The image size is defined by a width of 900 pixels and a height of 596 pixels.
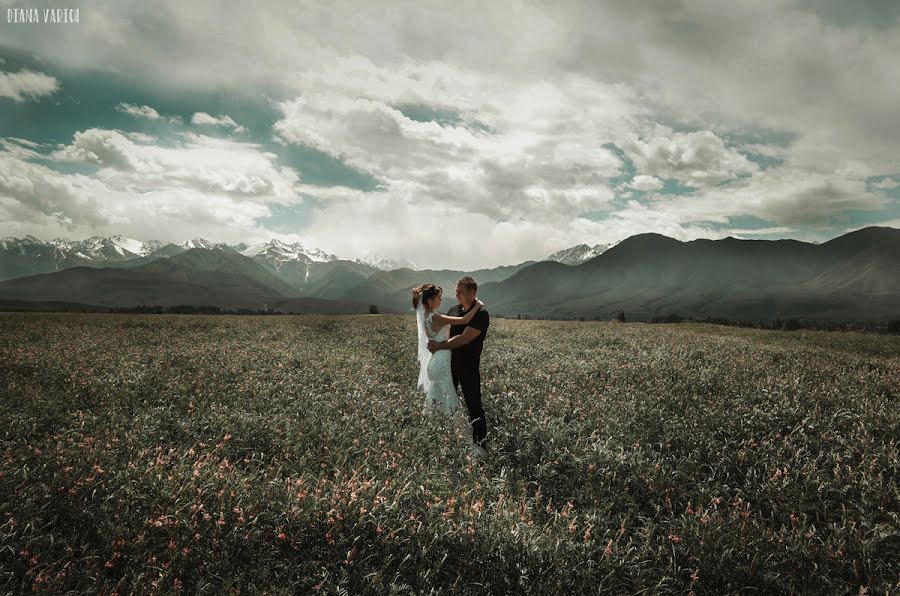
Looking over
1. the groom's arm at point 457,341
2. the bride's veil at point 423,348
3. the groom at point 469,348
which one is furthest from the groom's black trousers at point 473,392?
the bride's veil at point 423,348

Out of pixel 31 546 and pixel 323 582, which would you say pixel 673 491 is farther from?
pixel 31 546

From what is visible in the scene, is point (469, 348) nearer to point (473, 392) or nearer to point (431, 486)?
point (473, 392)

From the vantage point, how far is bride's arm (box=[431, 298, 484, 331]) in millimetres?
9180

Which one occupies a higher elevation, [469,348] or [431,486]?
[469,348]

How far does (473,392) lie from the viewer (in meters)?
9.24

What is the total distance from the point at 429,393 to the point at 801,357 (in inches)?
637

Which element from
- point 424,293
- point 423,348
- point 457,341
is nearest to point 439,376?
point 423,348

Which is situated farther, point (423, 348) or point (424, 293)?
point (423, 348)

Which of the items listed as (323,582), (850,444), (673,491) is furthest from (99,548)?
(850,444)

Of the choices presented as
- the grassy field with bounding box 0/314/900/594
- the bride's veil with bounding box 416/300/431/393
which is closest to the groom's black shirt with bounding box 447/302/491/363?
the bride's veil with bounding box 416/300/431/393

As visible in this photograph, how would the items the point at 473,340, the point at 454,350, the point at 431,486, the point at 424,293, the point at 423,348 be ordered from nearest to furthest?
the point at 431,486 → the point at 473,340 → the point at 454,350 → the point at 424,293 → the point at 423,348

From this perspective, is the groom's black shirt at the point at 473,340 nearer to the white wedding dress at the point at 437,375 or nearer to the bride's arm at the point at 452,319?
the bride's arm at the point at 452,319

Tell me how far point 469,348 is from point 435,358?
3.02 feet

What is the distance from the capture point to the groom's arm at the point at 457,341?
29.7 ft
